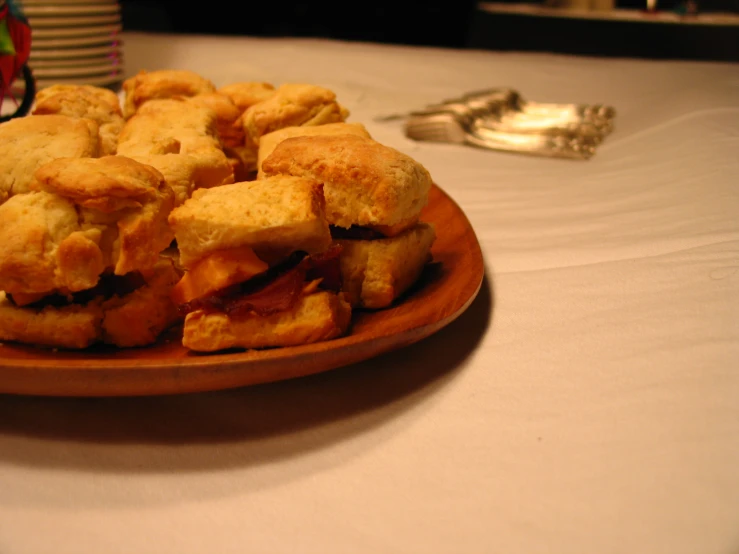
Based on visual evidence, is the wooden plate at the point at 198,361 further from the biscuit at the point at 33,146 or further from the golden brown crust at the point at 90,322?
the biscuit at the point at 33,146

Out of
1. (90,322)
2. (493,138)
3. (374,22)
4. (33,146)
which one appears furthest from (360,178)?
(374,22)

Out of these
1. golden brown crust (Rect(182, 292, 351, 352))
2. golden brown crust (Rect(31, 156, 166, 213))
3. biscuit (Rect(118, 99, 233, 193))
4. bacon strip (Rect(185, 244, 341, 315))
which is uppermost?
golden brown crust (Rect(31, 156, 166, 213))

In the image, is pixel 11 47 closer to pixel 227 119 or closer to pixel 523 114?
pixel 227 119

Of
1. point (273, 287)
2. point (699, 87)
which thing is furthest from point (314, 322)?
point (699, 87)

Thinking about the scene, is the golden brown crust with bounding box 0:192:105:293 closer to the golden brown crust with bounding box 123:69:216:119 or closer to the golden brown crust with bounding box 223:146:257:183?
the golden brown crust with bounding box 223:146:257:183

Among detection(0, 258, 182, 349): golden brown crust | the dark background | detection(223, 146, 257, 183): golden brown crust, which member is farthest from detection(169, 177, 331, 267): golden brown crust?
the dark background

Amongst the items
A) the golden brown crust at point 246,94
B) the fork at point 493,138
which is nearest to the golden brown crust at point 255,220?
the golden brown crust at point 246,94
